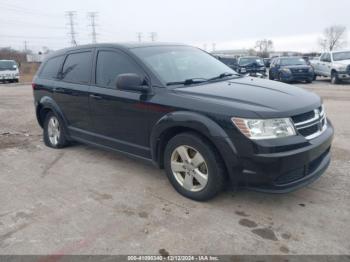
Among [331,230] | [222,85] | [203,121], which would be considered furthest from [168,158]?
[331,230]

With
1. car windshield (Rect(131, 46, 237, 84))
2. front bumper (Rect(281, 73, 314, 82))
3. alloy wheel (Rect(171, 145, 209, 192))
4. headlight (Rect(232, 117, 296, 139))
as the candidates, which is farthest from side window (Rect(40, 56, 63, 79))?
front bumper (Rect(281, 73, 314, 82))

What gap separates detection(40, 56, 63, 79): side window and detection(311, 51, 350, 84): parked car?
16211 millimetres

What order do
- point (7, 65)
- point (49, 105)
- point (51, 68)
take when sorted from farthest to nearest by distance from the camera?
point (7, 65) < point (51, 68) < point (49, 105)

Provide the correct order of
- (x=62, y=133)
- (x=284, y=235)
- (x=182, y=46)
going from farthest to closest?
1. (x=62, y=133)
2. (x=182, y=46)
3. (x=284, y=235)

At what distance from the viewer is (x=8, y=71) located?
86.2 ft

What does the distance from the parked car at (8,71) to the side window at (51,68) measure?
2224 centimetres

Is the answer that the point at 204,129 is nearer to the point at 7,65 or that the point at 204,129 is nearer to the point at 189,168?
the point at 189,168

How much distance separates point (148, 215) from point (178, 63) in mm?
2028

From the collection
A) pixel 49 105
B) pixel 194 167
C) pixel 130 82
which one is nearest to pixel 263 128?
pixel 194 167

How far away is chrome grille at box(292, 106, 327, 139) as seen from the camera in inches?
141

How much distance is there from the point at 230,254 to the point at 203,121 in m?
1.34

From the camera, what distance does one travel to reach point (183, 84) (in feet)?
14.1

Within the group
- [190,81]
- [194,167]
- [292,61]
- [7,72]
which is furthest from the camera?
[7,72]

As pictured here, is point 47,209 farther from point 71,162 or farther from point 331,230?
point 331,230
